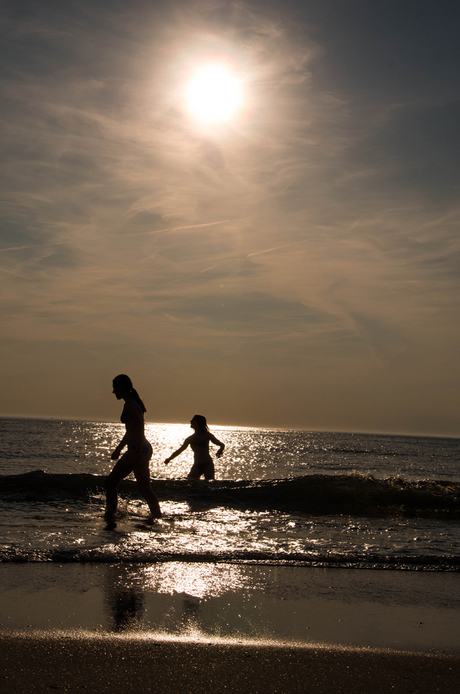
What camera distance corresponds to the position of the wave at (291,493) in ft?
33.1

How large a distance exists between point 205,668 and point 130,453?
16.1 feet

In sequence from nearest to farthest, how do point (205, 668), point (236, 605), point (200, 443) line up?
point (205, 668), point (236, 605), point (200, 443)

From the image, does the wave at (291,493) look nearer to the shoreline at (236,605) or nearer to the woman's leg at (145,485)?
the woman's leg at (145,485)

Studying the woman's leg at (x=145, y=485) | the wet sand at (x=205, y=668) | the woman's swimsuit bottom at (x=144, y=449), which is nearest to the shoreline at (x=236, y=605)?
the wet sand at (x=205, y=668)

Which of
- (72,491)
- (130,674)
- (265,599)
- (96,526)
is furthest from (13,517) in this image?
(130,674)

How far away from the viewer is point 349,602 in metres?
4.29

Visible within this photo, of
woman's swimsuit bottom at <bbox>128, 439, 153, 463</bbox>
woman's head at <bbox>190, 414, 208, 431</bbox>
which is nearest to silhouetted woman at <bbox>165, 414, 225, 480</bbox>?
woman's head at <bbox>190, 414, 208, 431</bbox>

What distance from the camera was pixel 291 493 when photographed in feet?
36.5

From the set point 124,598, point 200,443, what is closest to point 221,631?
point 124,598

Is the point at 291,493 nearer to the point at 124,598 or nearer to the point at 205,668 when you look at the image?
the point at 124,598

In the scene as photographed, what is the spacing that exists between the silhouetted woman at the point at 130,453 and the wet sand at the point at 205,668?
438 centimetres

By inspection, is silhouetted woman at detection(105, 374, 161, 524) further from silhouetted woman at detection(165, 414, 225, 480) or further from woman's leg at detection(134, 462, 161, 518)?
silhouetted woman at detection(165, 414, 225, 480)

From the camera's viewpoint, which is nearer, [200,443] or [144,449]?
[144,449]

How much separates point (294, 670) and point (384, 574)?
2.70 m
